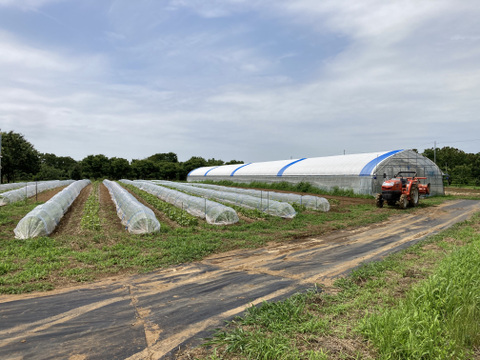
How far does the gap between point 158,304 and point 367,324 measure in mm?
3161

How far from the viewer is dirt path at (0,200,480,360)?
3.47m

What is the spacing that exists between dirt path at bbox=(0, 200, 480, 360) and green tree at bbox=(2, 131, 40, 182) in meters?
44.9

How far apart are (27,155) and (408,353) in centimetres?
5345

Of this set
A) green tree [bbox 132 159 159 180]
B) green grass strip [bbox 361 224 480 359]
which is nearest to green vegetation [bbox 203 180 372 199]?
green grass strip [bbox 361 224 480 359]

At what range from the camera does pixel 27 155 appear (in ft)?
142

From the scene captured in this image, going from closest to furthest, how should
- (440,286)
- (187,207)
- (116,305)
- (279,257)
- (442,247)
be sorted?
(440,286) → (116,305) → (279,257) → (442,247) → (187,207)

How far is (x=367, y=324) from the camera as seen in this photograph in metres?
3.61

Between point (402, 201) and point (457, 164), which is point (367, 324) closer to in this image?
point (402, 201)

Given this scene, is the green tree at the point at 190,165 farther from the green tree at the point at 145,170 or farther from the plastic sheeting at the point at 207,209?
the plastic sheeting at the point at 207,209

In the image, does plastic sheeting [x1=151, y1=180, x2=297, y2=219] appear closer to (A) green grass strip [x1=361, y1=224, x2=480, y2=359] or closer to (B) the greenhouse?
(B) the greenhouse

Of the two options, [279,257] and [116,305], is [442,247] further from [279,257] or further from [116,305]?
[116,305]

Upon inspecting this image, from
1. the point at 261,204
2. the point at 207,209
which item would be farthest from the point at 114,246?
the point at 261,204

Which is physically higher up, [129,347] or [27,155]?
[27,155]

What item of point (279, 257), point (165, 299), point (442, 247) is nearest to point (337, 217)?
point (442, 247)
